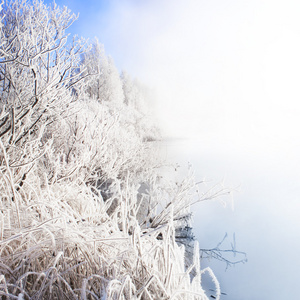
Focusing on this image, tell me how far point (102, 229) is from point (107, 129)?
344cm

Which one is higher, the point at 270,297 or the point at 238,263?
the point at 238,263

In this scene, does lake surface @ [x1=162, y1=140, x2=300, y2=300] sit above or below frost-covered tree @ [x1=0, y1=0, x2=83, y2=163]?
below

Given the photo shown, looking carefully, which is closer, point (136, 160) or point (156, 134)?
point (136, 160)

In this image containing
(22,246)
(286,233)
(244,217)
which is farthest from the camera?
(244,217)

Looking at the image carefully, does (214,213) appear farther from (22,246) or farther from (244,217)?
(22,246)

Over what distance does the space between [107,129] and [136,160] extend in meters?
2.99

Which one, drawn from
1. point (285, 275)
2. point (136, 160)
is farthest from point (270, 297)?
point (136, 160)

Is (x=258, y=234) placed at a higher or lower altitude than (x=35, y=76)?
lower

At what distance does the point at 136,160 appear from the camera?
790 centimetres

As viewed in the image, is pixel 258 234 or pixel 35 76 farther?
pixel 258 234

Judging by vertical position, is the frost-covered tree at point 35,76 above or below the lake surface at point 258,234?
above

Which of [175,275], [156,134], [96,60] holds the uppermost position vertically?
[96,60]

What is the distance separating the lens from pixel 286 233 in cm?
407

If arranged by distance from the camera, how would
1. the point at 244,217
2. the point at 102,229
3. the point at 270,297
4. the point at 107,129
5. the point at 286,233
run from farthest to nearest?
the point at 107,129, the point at 244,217, the point at 286,233, the point at 270,297, the point at 102,229
